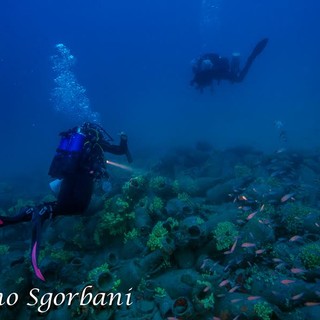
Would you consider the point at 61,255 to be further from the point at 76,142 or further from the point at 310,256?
the point at 310,256

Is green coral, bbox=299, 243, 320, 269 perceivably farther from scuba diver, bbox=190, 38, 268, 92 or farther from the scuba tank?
scuba diver, bbox=190, 38, 268, 92

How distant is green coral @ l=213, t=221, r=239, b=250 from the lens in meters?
5.33

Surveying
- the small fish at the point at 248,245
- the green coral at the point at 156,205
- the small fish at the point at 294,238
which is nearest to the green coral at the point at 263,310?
the small fish at the point at 248,245

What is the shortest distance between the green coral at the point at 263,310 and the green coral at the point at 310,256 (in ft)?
4.49

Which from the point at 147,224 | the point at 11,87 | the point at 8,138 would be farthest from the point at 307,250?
the point at 11,87

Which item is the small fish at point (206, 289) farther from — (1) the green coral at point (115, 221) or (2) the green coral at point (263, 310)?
(1) the green coral at point (115, 221)

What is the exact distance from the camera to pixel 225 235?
214 inches

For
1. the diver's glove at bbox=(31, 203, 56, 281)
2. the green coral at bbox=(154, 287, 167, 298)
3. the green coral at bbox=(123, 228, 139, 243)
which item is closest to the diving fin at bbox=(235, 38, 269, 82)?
the green coral at bbox=(123, 228, 139, 243)

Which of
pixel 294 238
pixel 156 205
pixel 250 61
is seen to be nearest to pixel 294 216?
pixel 294 238

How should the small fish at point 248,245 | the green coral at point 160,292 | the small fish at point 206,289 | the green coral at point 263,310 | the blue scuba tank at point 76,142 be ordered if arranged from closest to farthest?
1. the green coral at point 263,310
2. the small fish at point 206,289
3. the green coral at point 160,292
4. the small fish at point 248,245
5. the blue scuba tank at point 76,142

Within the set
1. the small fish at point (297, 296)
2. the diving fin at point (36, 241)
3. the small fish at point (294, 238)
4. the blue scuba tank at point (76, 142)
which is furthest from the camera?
the blue scuba tank at point (76, 142)

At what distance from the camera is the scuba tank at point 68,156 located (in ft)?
20.3

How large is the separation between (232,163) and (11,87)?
14306cm

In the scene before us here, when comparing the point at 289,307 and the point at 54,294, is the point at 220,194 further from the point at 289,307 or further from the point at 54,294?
the point at 54,294
